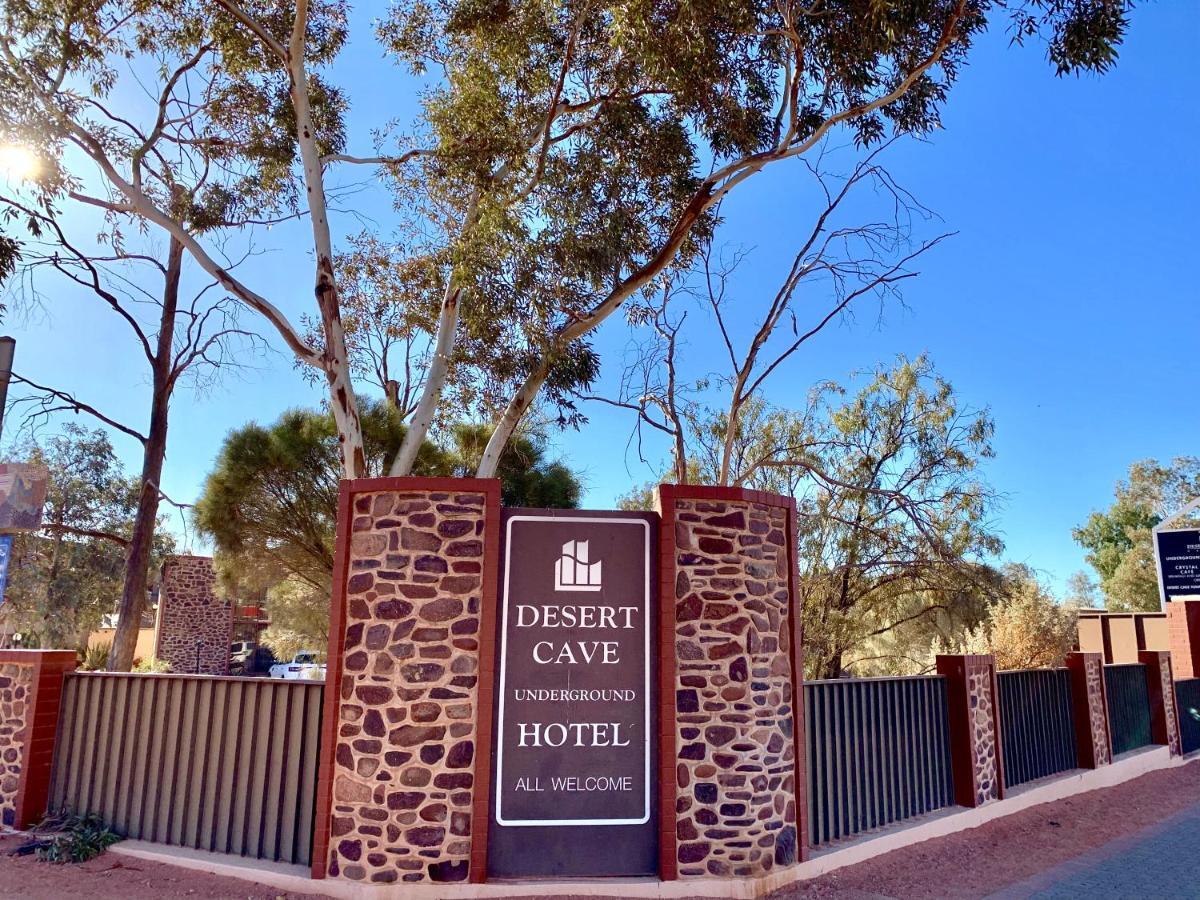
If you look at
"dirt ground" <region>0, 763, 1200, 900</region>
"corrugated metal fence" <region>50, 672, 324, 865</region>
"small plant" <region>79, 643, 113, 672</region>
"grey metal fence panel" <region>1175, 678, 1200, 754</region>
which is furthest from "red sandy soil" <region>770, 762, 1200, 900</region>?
"small plant" <region>79, 643, 113, 672</region>

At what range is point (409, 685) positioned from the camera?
6.72 m

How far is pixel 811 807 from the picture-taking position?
780cm

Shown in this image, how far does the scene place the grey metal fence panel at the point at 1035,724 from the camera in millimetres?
10711

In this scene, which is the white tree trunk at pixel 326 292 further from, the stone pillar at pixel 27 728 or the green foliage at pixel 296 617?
the green foliage at pixel 296 617

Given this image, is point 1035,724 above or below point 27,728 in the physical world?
below

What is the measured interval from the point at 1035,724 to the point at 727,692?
649cm

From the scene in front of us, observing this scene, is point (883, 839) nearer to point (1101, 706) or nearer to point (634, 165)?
point (1101, 706)

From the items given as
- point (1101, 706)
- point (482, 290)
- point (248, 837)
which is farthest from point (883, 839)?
point (482, 290)

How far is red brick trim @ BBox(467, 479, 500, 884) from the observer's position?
6477 mm

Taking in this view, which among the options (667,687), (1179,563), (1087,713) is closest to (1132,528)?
(1179,563)

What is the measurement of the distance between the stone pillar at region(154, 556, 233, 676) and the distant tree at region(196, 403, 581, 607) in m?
12.8

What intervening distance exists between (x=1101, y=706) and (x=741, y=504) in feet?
28.2

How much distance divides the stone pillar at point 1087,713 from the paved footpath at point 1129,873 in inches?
90.8

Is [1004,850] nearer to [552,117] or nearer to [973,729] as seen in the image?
[973,729]
